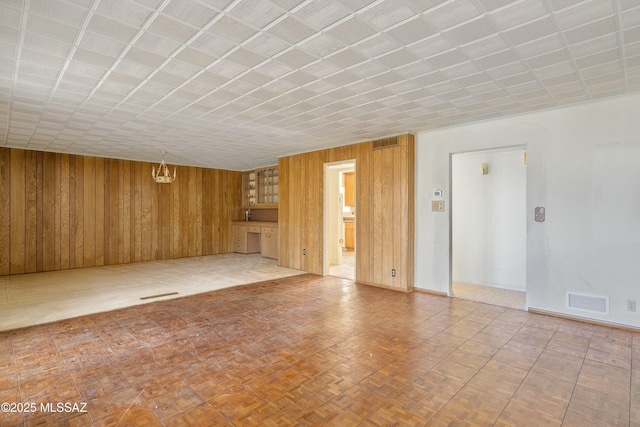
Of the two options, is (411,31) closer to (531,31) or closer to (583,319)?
(531,31)

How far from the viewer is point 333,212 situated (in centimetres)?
736

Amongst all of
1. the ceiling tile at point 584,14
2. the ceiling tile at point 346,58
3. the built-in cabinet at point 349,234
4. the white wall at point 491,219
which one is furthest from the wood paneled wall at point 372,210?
the built-in cabinet at point 349,234

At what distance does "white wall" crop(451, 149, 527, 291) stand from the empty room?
0.11ft

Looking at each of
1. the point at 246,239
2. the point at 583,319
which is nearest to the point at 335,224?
the point at 246,239

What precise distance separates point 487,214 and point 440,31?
13.5 ft

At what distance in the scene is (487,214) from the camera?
18.3ft

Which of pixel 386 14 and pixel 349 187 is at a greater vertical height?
pixel 386 14

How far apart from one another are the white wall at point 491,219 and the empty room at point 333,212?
0.03 metres

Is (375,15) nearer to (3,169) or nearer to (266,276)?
(266,276)

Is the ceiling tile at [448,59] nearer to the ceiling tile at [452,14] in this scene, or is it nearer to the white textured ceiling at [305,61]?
the white textured ceiling at [305,61]

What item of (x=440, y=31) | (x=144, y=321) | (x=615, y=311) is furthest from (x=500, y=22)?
(x=144, y=321)

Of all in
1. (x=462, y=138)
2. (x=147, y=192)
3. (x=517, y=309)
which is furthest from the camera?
(x=147, y=192)

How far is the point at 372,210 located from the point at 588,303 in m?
3.14

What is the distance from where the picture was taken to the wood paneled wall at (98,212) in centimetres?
657
